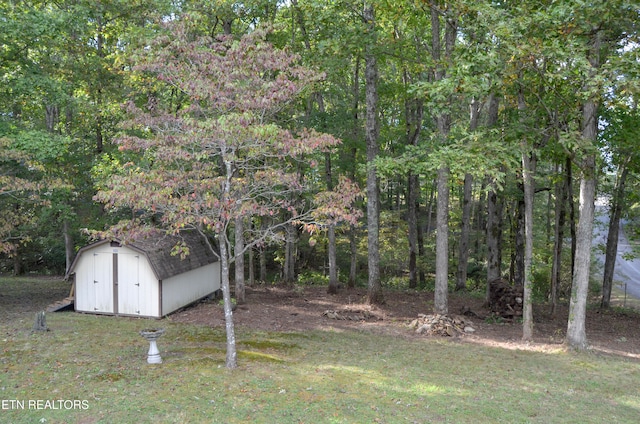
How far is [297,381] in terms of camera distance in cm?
788

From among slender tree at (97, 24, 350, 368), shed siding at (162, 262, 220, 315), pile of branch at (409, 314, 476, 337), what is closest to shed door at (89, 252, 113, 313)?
shed siding at (162, 262, 220, 315)

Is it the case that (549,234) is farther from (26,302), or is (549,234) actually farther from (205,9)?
(26,302)

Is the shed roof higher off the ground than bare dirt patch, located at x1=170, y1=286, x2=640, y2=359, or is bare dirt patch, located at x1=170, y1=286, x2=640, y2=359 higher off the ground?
the shed roof

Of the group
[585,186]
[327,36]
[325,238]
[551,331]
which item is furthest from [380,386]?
[325,238]

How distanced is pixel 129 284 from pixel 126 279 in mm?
183

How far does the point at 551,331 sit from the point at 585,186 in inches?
205

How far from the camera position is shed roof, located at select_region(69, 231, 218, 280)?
12844 mm

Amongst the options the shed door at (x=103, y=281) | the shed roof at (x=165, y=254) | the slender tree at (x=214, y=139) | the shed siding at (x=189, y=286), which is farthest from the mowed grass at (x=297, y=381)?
the shed roof at (x=165, y=254)

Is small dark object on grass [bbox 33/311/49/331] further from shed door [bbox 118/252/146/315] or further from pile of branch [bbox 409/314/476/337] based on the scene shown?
pile of branch [bbox 409/314/476/337]

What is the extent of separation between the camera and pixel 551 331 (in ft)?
44.2

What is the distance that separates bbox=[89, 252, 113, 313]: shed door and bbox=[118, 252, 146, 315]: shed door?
12.4 inches

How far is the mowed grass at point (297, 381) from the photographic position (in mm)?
6590

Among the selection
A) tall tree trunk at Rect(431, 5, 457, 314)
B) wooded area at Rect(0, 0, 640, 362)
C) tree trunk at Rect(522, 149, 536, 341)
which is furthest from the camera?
tall tree trunk at Rect(431, 5, 457, 314)

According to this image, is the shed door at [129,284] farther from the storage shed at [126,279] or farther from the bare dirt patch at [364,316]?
the bare dirt patch at [364,316]
